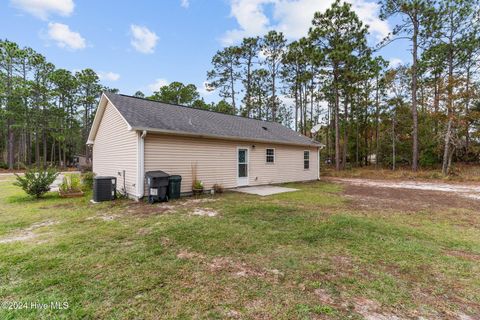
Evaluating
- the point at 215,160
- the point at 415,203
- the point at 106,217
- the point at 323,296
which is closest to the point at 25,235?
the point at 106,217

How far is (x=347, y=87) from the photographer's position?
16.7 metres

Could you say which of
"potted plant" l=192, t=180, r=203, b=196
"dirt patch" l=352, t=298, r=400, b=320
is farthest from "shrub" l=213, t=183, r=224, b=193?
"dirt patch" l=352, t=298, r=400, b=320

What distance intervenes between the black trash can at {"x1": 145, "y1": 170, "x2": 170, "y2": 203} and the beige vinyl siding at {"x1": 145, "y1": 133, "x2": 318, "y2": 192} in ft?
1.75

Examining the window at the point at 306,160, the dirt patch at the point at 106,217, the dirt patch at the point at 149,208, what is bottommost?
the dirt patch at the point at 106,217

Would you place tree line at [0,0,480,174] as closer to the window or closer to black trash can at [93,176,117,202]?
the window

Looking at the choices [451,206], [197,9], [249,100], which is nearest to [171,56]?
[197,9]

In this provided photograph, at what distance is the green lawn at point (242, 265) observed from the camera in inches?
83.4

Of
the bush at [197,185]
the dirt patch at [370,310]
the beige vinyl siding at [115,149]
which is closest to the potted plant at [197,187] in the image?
the bush at [197,185]

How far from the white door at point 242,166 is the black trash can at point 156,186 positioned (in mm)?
3816

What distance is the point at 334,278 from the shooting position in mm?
2627

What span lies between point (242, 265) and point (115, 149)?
25.7 feet

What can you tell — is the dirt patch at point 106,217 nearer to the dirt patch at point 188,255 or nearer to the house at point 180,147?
the house at point 180,147

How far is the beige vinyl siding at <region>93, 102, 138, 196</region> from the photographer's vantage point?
7441 millimetres

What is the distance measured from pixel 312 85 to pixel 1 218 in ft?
76.3
